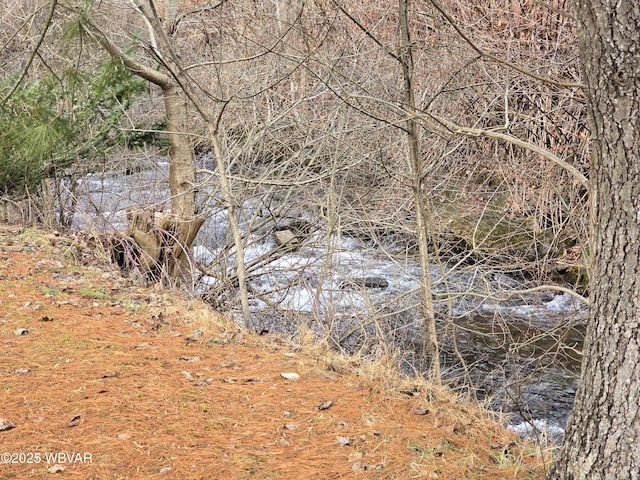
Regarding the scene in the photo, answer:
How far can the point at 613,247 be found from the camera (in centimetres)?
232

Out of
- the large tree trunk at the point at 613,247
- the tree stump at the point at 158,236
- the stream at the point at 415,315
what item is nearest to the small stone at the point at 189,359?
the stream at the point at 415,315

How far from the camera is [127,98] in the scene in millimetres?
9328

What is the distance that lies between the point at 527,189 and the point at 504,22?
294 centimetres

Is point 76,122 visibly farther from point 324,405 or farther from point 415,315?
point 324,405

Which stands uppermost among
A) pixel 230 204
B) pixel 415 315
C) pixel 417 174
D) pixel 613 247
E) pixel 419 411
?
pixel 613 247

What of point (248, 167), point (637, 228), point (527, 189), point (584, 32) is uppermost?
point (584, 32)

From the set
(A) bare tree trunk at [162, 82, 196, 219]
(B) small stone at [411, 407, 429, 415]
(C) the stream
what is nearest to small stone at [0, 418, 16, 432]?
(B) small stone at [411, 407, 429, 415]

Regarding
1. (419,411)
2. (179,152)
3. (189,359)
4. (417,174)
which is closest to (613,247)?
(419,411)

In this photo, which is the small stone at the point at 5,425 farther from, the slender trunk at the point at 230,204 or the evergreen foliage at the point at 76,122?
the evergreen foliage at the point at 76,122

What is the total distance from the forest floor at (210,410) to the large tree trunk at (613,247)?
89 cm

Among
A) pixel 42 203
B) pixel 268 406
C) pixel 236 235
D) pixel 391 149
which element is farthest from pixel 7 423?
pixel 42 203

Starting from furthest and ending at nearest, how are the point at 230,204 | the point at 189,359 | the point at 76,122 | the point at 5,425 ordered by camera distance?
the point at 76,122
the point at 230,204
the point at 189,359
the point at 5,425

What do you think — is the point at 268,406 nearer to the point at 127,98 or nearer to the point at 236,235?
the point at 236,235

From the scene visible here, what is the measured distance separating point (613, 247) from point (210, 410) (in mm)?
2408
